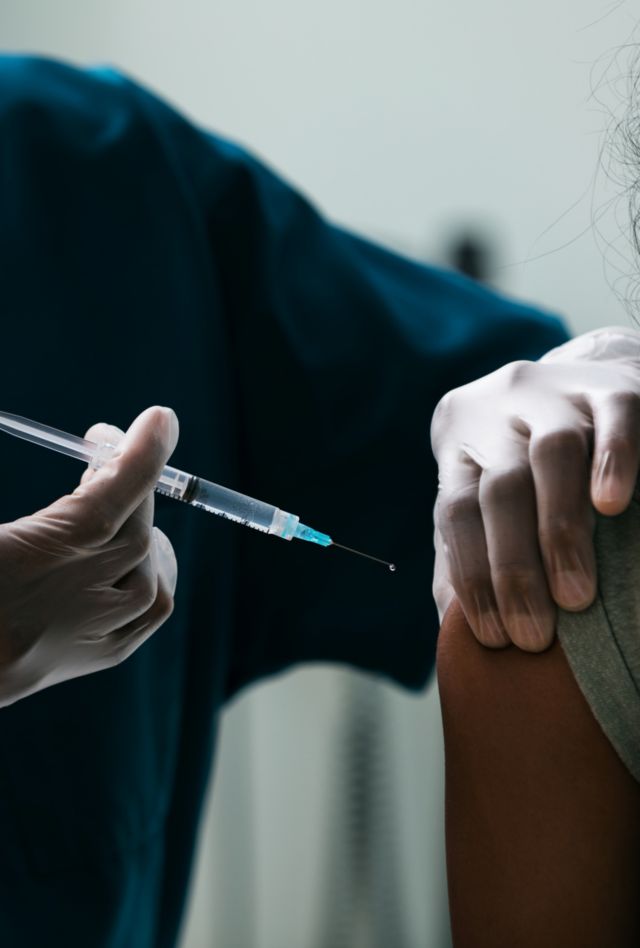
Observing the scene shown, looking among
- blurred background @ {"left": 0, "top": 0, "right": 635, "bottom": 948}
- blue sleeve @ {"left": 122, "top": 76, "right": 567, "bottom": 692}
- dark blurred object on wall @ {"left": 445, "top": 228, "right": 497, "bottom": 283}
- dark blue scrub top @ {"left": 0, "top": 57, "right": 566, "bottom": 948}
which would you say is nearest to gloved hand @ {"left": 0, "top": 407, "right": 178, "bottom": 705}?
dark blue scrub top @ {"left": 0, "top": 57, "right": 566, "bottom": 948}

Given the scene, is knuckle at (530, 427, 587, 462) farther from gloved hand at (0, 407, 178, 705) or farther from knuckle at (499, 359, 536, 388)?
gloved hand at (0, 407, 178, 705)

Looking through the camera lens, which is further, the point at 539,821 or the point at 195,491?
the point at 195,491

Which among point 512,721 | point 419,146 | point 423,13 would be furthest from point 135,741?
point 423,13

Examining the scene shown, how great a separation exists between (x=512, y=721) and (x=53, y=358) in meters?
0.67

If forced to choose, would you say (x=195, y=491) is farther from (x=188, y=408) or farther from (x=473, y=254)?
(x=473, y=254)

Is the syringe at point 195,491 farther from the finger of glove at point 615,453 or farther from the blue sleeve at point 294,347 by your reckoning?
the blue sleeve at point 294,347

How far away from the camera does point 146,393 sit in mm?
1124

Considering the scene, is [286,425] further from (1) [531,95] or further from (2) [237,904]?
(2) [237,904]

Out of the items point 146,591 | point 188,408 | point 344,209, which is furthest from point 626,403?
point 344,209

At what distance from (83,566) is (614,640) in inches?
14.6

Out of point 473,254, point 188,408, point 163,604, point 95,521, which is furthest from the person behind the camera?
point 473,254

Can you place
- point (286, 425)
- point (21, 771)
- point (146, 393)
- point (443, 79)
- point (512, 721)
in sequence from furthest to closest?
1. point (443, 79)
2. point (286, 425)
3. point (146, 393)
4. point (21, 771)
5. point (512, 721)

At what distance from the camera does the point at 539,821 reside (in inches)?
23.5

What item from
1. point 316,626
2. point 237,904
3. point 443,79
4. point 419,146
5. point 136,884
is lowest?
point 237,904
